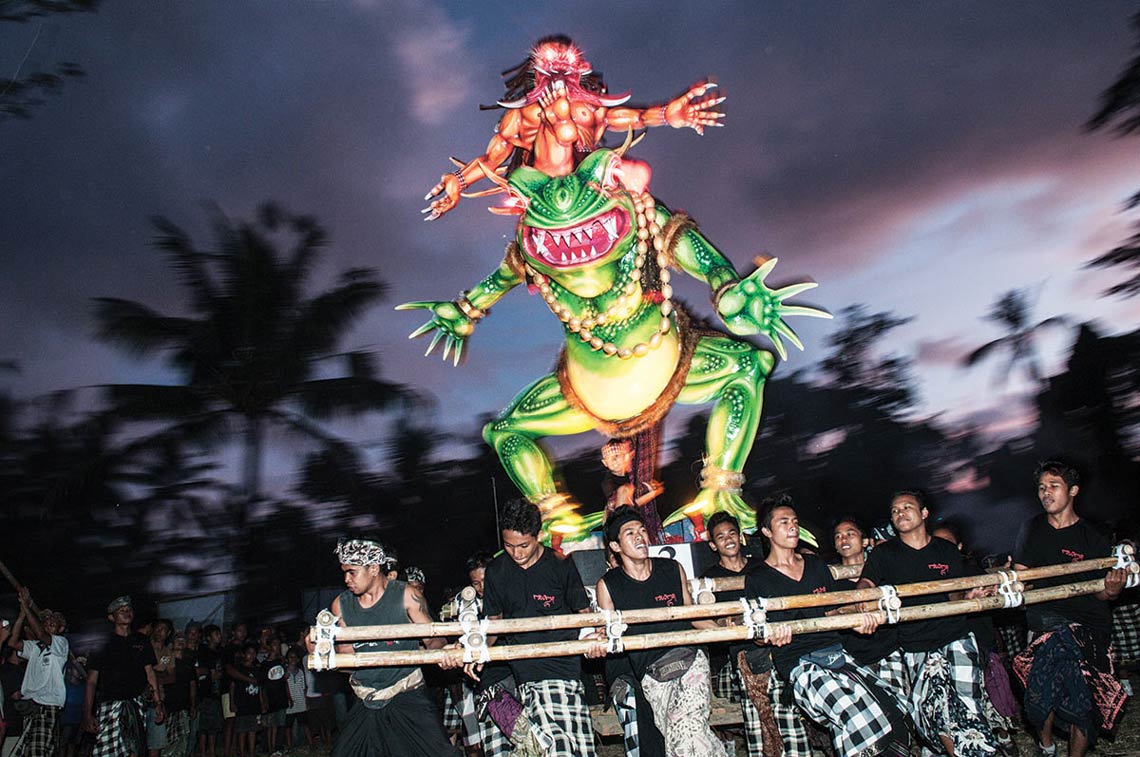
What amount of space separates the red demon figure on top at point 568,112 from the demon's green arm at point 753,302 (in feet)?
3.81

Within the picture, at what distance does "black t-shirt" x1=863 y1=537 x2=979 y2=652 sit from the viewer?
16.7 feet

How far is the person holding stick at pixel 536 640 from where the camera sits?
4680 mm

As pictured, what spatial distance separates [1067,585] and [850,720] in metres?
1.76

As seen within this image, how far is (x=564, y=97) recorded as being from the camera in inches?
355

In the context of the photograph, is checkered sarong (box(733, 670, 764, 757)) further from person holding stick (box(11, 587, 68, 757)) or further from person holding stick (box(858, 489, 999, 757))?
person holding stick (box(11, 587, 68, 757))

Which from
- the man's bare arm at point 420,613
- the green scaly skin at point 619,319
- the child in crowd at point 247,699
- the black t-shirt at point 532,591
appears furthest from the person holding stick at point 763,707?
the child in crowd at point 247,699

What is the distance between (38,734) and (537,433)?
4.94 m

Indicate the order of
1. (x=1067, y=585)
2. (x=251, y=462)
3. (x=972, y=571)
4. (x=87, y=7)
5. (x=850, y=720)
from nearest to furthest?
(x=850, y=720), (x=1067, y=585), (x=972, y=571), (x=87, y=7), (x=251, y=462)

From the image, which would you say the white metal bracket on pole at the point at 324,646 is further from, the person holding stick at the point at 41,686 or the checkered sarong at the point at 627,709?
the person holding stick at the point at 41,686

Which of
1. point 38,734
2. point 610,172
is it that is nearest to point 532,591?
point 610,172

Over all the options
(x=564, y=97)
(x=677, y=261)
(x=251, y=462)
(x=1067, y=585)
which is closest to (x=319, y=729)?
(x=251, y=462)

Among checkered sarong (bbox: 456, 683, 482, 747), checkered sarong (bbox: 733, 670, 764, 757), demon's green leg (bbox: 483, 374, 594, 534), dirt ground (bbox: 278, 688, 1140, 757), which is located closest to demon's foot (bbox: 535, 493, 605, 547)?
demon's green leg (bbox: 483, 374, 594, 534)

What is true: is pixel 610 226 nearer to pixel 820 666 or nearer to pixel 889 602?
pixel 889 602

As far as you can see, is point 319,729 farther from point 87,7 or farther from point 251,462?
point 87,7
